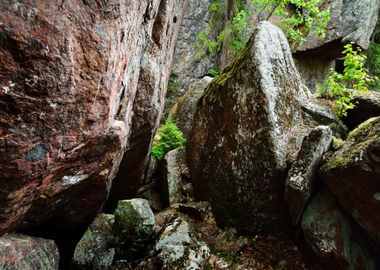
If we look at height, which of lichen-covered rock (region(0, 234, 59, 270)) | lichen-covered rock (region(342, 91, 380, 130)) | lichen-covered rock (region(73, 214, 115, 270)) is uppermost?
lichen-covered rock (region(342, 91, 380, 130))

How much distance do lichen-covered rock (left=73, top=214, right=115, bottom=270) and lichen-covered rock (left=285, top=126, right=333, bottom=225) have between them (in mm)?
4790

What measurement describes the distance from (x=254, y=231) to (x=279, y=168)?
6.09ft

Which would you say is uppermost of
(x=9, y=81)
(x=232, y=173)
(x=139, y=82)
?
(x=139, y=82)

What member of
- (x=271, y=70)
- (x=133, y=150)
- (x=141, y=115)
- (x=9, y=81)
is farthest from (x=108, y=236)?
(x=271, y=70)

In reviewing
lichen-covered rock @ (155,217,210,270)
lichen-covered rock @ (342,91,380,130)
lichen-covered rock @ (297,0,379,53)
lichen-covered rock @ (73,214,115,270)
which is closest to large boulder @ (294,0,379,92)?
lichen-covered rock @ (297,0,379,53)

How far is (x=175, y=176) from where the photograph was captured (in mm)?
10125

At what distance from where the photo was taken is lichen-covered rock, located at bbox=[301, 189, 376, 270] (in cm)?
562

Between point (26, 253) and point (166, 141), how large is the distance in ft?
24.1

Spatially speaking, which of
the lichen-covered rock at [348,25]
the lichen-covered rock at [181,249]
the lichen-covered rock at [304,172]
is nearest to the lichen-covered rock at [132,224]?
the lichen-covered rock at [181,249]

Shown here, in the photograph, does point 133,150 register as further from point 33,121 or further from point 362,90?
point 362,90

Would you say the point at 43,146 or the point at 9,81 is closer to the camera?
the point at 9,81

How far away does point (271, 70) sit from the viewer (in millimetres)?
7586

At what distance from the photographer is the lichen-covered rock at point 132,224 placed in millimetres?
7430

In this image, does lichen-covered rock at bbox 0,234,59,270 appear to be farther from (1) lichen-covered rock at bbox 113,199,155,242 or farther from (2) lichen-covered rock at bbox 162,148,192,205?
(2) lichen-covered rock at bbox 162,148,192,205
